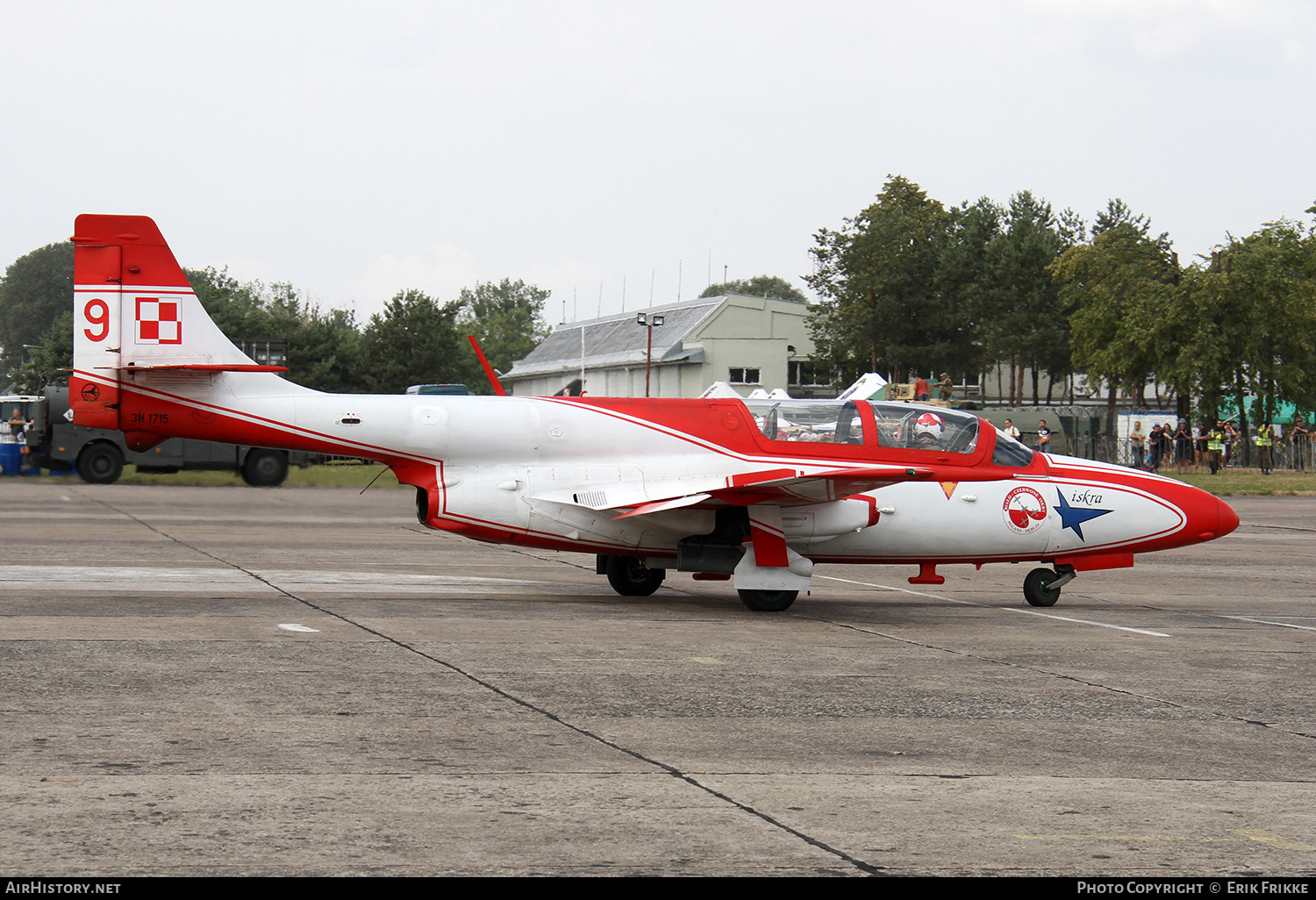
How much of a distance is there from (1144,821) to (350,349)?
231 ft

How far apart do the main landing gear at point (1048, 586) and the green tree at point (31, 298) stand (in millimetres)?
156994

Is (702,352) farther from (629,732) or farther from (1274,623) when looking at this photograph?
(629,732)

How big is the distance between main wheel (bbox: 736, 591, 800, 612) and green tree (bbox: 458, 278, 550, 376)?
11325 centimetres

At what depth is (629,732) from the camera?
7.38m

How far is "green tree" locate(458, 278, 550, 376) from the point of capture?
472ft

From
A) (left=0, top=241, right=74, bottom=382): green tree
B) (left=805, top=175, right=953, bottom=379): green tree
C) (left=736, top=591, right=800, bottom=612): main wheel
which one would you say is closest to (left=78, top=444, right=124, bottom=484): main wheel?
(left=736, top=591, right=800, bottom=612): main wheel

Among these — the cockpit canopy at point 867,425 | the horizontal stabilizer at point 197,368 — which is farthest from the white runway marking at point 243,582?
the cockpit canopy at point 867,425

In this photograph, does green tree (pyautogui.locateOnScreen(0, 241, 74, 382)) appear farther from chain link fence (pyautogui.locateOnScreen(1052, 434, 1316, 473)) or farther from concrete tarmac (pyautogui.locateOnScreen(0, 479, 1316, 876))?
concrete tarmac (pyautogui.locateOnScreen(0, 479, 1316, 876))

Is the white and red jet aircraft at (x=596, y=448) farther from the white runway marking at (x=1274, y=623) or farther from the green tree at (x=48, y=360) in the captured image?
the green tree at (x=48, y=360)

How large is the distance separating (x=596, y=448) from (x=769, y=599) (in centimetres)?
236

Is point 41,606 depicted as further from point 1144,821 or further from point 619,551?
point 1144,821

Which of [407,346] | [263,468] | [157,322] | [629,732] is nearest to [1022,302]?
[407,346]
